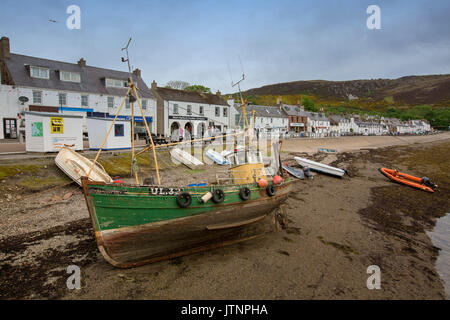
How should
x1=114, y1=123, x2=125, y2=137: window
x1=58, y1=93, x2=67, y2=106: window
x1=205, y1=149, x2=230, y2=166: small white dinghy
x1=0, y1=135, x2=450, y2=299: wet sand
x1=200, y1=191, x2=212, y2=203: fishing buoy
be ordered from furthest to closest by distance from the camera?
1. x1=58, y1=93, x2=67, y2=106: window
2. x1=205, y1=149, x2=230, y2=166: small white dinghy
3. x1=114, y1=123, x2=125, y2=137: window
4. x1=200, y1=191, x2=212, y2=203: fishing buoy
5. x1=0, y1=135, x2=450, y2=299: wet sand

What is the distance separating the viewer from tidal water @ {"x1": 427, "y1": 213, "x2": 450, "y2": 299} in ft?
27.9

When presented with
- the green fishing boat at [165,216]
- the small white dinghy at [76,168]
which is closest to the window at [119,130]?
the small white dinghy at [76,168]

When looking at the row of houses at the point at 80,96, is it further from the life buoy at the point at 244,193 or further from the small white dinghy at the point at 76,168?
the life buoy at the point at 244,193

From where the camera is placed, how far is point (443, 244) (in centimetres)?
1098

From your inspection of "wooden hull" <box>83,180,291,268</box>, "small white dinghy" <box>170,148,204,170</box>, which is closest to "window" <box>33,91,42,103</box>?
"small white dinghy" <box>170,148,204,170</box>

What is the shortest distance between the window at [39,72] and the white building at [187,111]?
1495cm

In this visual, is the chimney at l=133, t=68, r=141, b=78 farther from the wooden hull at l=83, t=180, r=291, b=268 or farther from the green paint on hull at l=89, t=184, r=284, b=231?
the green paint on hull at l=89, t=184, r=284, b=231

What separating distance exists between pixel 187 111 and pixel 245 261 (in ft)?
125

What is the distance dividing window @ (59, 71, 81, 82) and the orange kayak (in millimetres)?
39686

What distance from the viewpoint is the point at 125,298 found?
6.50 meters

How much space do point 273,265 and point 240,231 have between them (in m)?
1.86

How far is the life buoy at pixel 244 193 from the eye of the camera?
30.3 feet
